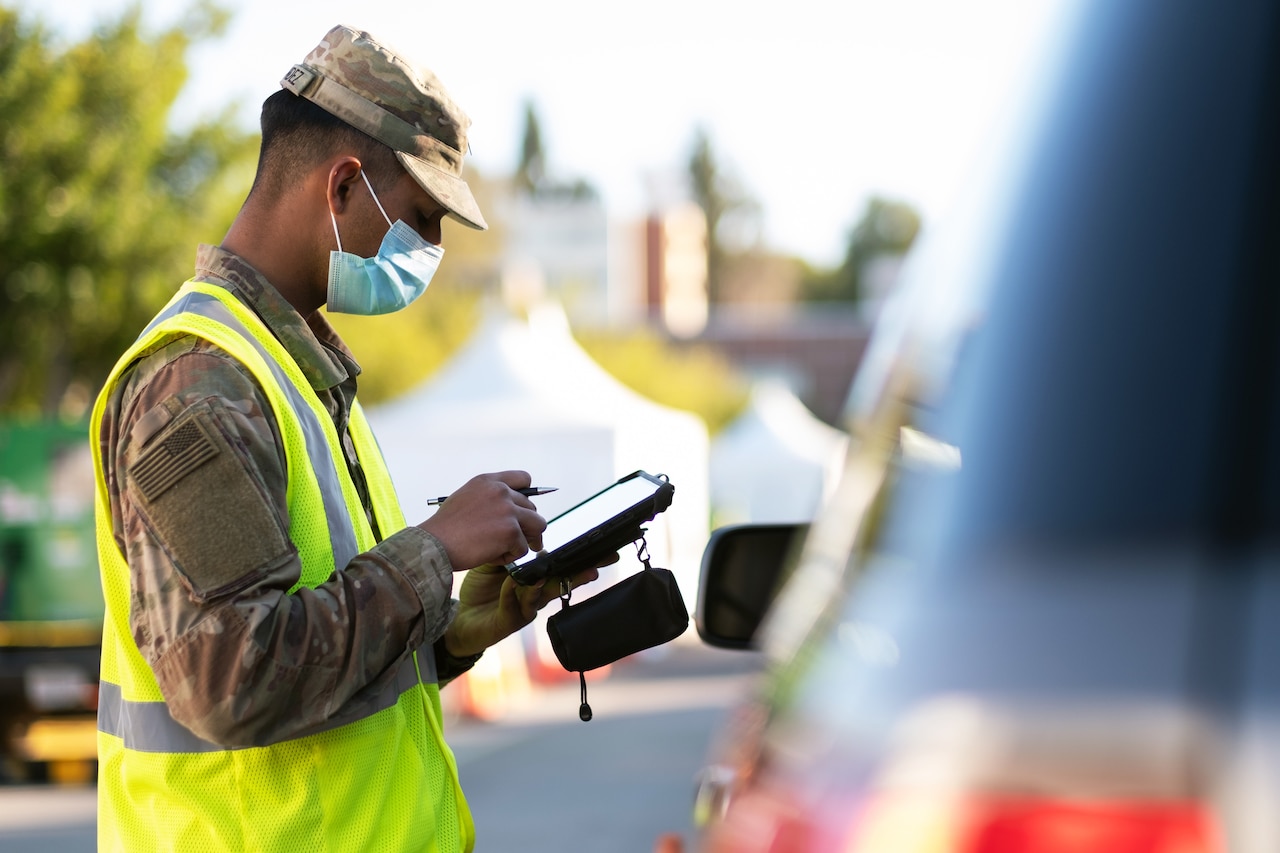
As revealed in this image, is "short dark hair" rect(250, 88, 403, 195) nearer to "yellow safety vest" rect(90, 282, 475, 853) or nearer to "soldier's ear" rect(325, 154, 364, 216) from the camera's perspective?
"soldier's ear" rect(325, 154, 364, 216)

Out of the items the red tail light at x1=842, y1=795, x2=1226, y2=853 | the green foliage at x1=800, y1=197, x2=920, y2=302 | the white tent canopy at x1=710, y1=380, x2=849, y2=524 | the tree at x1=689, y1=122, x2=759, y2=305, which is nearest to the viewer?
the red tail light at x1=842, y1=795, x2=1226, y2=853

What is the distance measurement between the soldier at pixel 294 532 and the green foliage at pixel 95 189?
14478 mm

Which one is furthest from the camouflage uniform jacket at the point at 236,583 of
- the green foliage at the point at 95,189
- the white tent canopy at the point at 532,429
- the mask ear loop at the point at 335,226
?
the green foliage at the point at 95,189

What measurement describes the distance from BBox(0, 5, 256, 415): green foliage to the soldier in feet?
47.5

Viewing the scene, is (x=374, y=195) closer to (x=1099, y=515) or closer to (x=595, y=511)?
(x=595, y=511)

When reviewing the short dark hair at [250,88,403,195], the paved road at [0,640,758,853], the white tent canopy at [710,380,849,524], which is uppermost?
the short dark hair at [250,88,403,195]

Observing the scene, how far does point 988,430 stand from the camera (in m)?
1.09

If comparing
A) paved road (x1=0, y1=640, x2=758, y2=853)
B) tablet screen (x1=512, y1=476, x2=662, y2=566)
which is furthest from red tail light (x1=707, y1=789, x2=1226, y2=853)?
paved road (x1=0, y1=640, x2=758, y2=853)

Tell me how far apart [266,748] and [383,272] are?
2.47ft

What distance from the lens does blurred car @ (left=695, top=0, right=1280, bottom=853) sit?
91cm

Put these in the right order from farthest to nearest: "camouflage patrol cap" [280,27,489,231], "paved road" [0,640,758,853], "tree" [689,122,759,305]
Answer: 1. "tree" [689,122,759,305]
2. "paved road" [0,640,758,853]
3. "camouflage patrol cap" [280,27,489,231]

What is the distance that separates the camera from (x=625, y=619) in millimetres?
2441

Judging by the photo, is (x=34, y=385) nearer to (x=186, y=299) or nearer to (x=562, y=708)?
(x=562, y=708)

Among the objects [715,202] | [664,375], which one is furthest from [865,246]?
[664,375]
